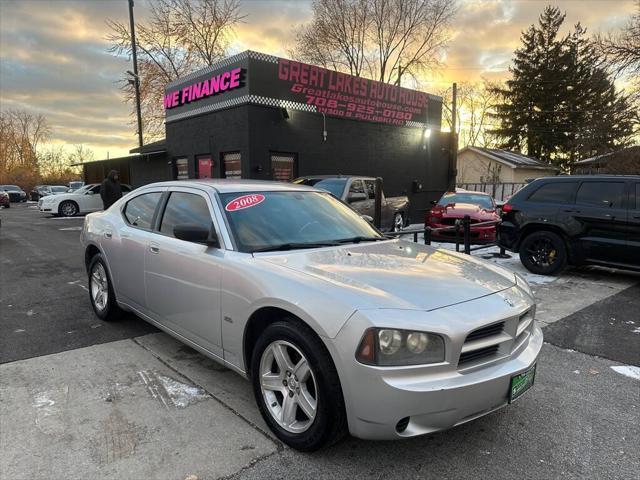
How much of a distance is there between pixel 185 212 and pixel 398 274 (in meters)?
1.96

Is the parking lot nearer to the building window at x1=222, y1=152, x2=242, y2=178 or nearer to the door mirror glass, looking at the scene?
the door mirror glass

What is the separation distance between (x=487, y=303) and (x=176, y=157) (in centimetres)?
1574

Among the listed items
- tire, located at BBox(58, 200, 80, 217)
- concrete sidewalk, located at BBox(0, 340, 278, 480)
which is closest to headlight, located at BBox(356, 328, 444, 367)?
concrete sidewalk, located at BBox(0, 340, 278, 480)

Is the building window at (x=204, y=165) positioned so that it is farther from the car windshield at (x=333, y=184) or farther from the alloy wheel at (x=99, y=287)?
the alloy wheel at (x=99, y=287)

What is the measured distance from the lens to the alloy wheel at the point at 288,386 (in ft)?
8.23

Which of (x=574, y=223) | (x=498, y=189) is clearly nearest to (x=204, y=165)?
(x=574, y=223)

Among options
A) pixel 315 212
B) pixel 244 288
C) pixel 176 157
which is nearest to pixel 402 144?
pixel 176 157

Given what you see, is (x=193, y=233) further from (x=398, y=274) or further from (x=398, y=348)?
(x=398, y=348)

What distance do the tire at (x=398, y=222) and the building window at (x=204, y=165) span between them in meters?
6.11

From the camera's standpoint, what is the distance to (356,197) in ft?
33.5

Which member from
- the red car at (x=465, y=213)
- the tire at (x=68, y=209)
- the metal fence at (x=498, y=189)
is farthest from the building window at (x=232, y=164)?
the metal fence at (x=498, y=189)

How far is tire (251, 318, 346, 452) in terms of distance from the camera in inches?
91.5

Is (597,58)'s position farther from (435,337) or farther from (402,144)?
(435,337)

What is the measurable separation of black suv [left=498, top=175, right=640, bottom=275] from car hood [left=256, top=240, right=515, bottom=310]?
454cm
